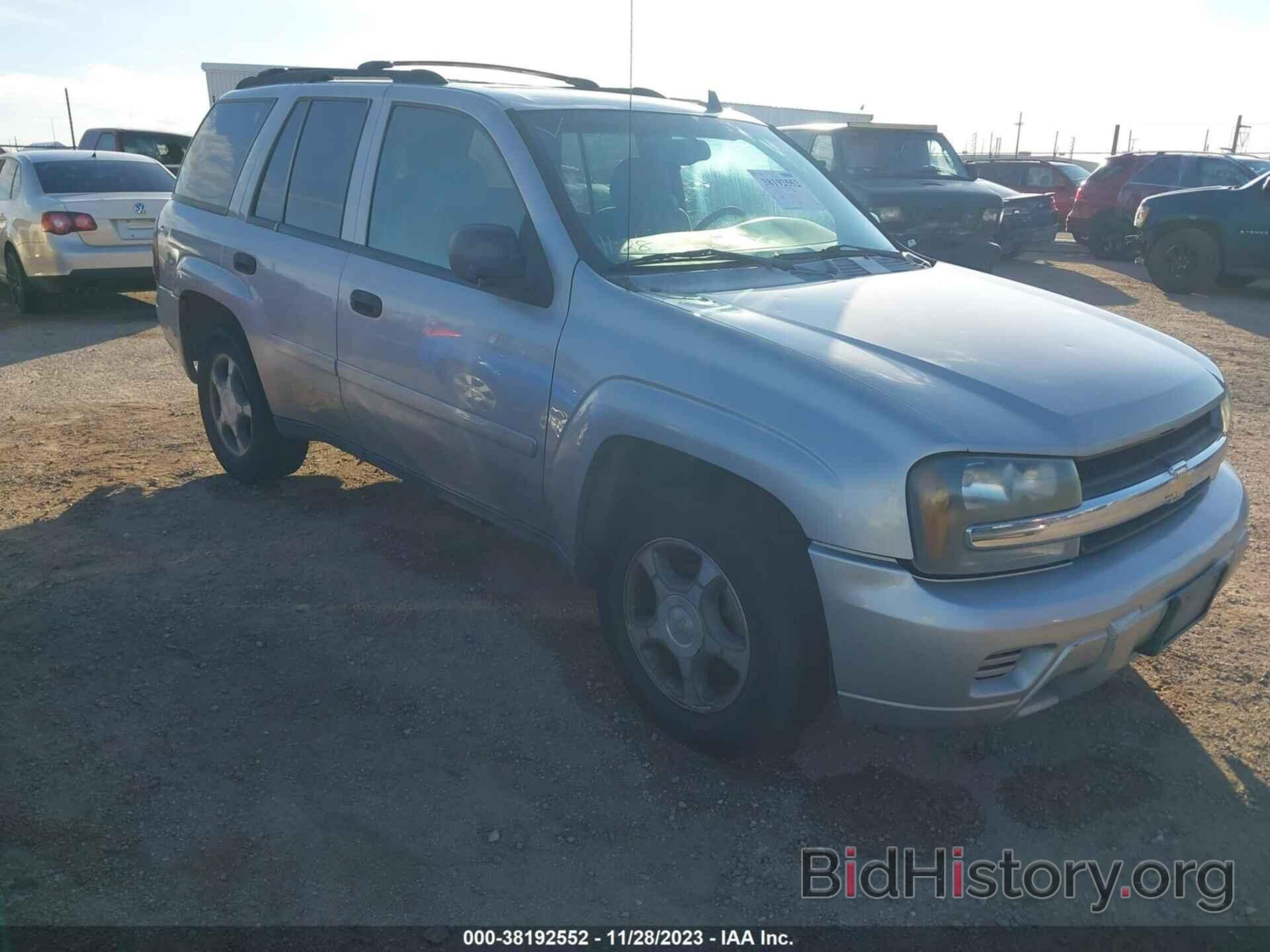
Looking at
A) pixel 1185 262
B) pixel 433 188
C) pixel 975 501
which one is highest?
pixel 433 188

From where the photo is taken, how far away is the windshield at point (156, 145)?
14.9 m

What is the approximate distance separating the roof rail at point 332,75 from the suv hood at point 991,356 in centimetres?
163

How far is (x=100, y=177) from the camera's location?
34.6ft

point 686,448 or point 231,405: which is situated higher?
point 686,448

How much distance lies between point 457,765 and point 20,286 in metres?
9.91

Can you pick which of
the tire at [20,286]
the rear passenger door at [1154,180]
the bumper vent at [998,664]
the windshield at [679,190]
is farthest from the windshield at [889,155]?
the bumper vent at [998,664]

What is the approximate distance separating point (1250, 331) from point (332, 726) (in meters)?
10.1

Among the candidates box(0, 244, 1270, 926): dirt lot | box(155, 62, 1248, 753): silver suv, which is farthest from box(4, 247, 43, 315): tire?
box(155, 62, 1248, 753): silver suv

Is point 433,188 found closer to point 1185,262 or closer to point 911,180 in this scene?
point 911,180

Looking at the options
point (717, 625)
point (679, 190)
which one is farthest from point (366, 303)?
point (717, 625)

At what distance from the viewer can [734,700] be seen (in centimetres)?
290

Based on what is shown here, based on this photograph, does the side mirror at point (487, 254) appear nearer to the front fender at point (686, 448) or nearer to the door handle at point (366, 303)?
the front fender at point (686, 448)

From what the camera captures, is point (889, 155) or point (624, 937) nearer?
point (624, 937)

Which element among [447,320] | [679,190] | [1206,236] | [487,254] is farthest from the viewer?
[1206,236]
